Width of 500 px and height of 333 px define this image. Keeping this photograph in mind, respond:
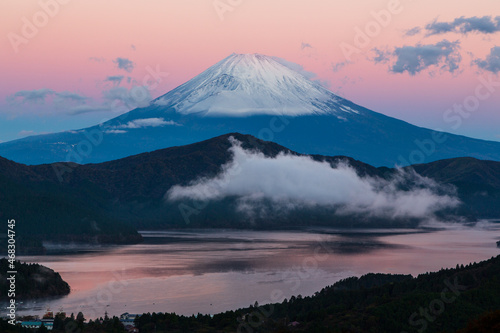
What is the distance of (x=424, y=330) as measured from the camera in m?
92.6

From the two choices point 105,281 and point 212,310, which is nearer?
point 212,310

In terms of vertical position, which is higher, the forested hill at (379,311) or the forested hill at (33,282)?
the forested hill at (33,282)

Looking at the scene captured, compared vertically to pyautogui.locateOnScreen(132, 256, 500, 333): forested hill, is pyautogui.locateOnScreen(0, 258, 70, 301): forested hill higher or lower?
higher

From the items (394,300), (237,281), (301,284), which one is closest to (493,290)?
(394,300)

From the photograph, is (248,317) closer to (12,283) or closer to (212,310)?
(212,310)

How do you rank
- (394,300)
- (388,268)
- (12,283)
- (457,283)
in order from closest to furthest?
(394,300), (457,283), (12,283), (388,268)

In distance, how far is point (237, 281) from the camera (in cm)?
16588

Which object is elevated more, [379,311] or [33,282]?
[33,282]

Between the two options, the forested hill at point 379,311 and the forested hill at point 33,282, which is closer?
the forested hill at point 379,311

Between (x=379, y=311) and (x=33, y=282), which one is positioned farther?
(x=33, y=282)

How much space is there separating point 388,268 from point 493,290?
9075 cm

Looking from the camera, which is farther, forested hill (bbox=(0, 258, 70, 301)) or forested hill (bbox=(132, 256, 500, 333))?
forested hill (bbox=(0, 258, 70, 301))

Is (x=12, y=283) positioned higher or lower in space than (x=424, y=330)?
higher

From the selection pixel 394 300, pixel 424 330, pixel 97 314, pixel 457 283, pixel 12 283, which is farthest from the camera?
pixel 12 283
